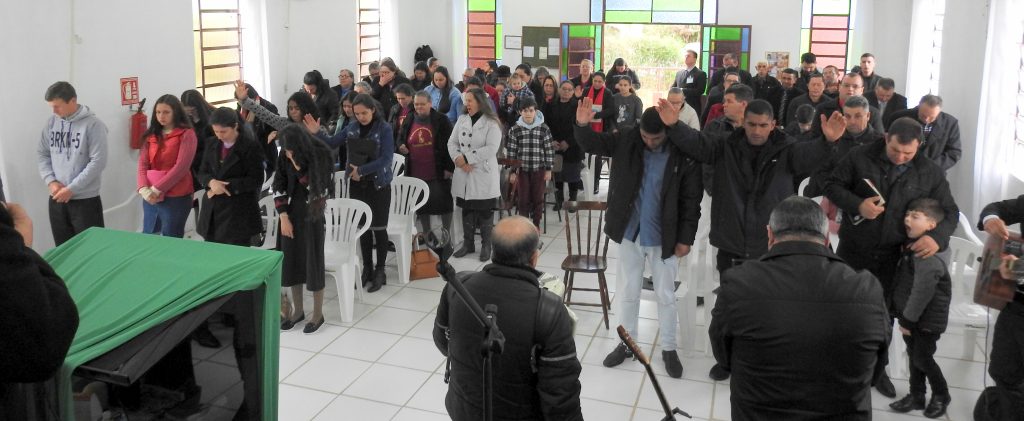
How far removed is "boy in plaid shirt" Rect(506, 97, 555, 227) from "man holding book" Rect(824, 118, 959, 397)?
3.41 metres

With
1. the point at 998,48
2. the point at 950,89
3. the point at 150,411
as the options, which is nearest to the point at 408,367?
the point at 150,411

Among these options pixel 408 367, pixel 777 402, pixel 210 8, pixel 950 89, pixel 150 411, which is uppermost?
pixel 210 8

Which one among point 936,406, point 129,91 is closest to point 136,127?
point 129,91

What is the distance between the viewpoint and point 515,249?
116 inches

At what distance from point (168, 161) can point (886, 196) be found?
4.56 metres

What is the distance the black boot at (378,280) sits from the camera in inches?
257

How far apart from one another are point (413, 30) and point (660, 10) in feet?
13.0

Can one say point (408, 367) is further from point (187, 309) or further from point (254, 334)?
point (187, 309)

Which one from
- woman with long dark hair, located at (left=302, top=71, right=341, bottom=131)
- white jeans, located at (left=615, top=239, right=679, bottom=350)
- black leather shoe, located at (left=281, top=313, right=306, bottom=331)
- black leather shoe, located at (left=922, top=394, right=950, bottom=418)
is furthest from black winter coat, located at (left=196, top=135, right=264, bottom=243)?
black leather shoe, located at (left=922, top=394, right=950, bottom=418)

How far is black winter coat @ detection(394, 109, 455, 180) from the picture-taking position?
23.2ft

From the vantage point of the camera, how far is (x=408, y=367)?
511 centimetres

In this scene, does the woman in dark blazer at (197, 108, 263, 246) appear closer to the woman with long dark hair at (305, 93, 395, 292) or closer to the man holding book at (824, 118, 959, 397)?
the woman with long dark hair at (305, 93, 395, 292)

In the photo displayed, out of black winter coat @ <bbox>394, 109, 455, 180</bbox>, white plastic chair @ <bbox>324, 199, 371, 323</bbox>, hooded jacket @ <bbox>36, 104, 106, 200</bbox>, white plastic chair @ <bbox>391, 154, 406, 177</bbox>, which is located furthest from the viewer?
white plastic chair @ <bbox>391, 154, 406, 177</bbox>

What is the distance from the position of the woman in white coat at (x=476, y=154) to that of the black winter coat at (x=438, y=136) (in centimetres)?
10
